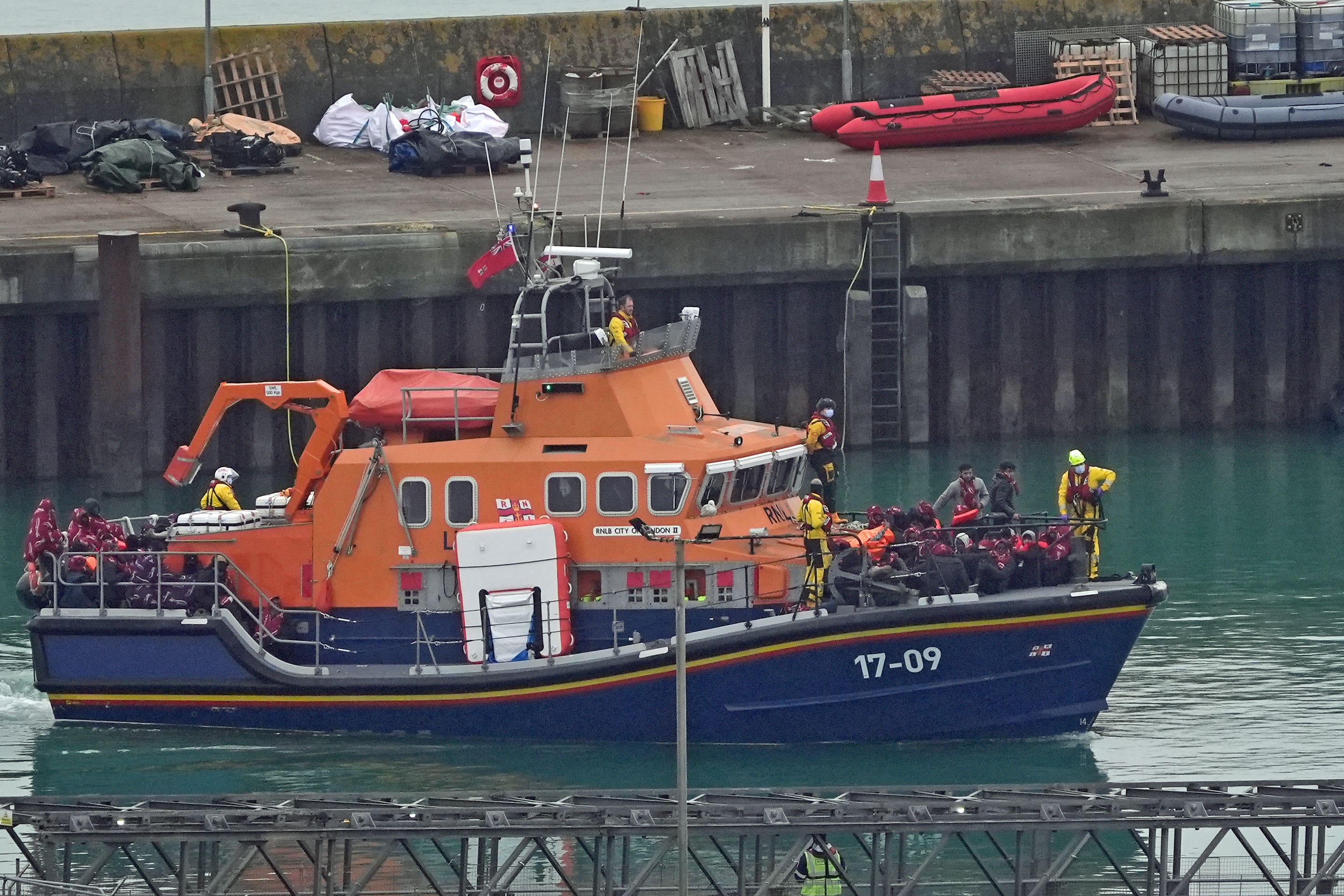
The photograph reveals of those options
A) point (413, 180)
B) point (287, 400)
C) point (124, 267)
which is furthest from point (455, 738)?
point (413, 180)

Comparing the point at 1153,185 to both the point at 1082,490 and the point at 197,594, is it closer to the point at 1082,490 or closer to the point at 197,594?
the point at 1082,490

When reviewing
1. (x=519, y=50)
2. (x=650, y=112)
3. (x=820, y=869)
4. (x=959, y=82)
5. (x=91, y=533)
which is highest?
(x=519, y=50)

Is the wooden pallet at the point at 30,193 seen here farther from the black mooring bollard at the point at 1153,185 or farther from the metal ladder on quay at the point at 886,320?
the black mooring bollard at the point at 1153,185

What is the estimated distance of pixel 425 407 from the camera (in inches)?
798

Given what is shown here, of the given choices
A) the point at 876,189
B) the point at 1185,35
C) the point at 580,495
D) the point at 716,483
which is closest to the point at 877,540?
the point at 716,483

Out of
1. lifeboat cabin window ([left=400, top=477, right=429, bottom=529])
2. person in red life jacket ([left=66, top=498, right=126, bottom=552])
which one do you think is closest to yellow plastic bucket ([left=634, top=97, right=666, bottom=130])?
person in red life jacket ([left=66, top=498, right=126, bottom=552])

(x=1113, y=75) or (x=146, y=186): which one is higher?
(x=1113, y=75)

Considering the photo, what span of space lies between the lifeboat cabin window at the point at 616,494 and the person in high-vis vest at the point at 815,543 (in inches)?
51.6

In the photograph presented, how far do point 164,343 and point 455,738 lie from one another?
34.6 ft

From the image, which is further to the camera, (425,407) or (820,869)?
(425,407)

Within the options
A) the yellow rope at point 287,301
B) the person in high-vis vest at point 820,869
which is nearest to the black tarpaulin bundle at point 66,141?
the yellow rope at point 287,301

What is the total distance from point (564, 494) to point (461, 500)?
32.6 inches

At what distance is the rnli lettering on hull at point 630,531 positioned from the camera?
19.5 m

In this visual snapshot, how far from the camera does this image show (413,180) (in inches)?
1300
